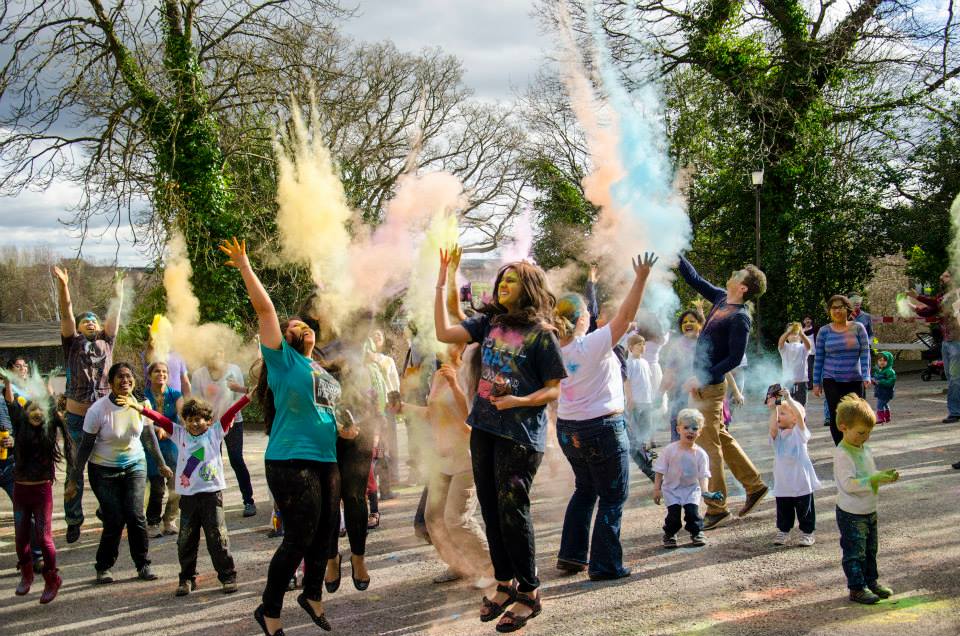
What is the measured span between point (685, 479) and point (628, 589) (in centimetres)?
119

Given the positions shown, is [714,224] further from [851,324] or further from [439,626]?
[439,626]

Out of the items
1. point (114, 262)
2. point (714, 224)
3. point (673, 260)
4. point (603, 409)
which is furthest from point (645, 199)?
point (714, 224)

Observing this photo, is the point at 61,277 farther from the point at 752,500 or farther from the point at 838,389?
the point at 838,389

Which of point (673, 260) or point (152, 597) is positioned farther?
point (673, 260)

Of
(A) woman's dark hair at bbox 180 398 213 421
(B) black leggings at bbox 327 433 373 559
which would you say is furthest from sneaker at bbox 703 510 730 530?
(A) woman's dark hair at bbox 180 398 213 421

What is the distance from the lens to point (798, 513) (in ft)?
18.0

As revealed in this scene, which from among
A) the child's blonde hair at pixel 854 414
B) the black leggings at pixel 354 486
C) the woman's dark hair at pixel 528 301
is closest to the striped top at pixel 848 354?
the child's blonde hair at pixel 854 414

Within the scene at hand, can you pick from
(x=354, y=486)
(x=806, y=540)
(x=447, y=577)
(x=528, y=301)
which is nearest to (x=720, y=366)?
(x=806, y=540)

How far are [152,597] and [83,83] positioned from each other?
32.2ft

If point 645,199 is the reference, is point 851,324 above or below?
below

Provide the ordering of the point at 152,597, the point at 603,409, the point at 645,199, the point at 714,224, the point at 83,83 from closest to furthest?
the point at 603,409 < the point at 152,597 < the point at 645,199 < the point at 83,83 < the point at 714,224

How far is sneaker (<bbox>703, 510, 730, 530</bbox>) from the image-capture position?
20.0 ft

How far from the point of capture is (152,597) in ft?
17.1

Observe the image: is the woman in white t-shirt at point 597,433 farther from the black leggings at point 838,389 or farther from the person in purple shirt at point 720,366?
the black leggings at point 838,389
